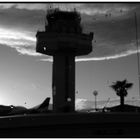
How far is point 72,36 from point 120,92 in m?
18.0

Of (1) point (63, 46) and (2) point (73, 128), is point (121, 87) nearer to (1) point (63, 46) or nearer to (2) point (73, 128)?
(1) point (63, 46)

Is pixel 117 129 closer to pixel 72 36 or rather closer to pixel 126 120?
pixel 126 120

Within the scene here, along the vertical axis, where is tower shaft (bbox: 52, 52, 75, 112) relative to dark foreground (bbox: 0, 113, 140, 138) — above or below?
above

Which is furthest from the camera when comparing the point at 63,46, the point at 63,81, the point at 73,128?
the point at 63,46

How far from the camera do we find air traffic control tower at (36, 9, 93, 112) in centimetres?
6931

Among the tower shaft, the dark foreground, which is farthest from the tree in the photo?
the dark foreground

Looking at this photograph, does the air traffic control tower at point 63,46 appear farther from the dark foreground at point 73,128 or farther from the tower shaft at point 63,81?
the dark foreground at point 73,128

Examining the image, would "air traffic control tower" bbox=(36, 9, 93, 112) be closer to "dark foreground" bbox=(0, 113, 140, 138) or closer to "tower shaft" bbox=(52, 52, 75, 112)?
"tower shaft" bbox=(52, 52, 75, 112)

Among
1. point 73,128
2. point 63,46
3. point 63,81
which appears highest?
point 63,46

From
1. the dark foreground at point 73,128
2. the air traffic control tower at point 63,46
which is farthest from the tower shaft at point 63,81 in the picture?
the dark foreground at point 73,128

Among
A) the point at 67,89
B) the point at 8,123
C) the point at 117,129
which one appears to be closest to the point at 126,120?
the point at 117,129

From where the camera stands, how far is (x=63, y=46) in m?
74.2

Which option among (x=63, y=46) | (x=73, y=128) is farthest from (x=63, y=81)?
(x=73, y=128)

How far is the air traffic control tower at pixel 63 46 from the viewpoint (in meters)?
69.3
